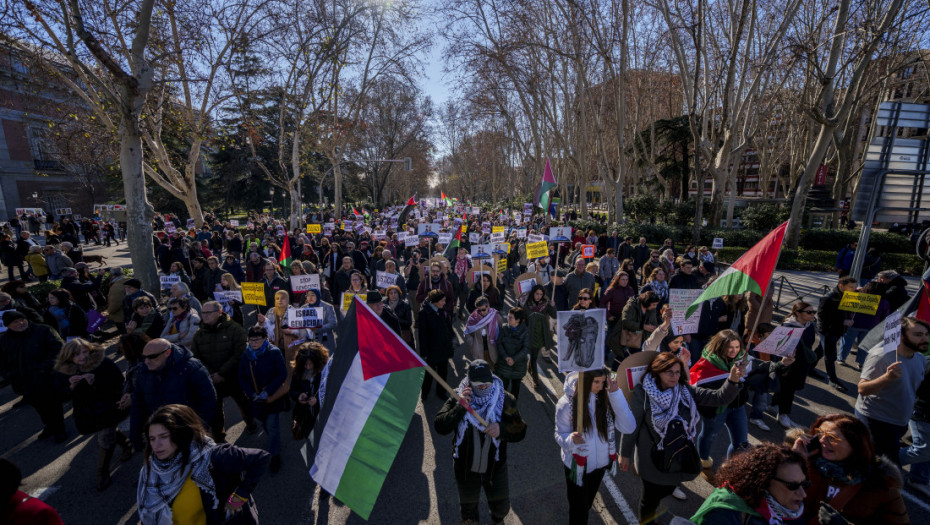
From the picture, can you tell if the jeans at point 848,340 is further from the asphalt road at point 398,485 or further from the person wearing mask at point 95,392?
the person wearing mask at point 95,392

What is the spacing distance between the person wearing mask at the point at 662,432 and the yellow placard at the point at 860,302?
484 centimetres

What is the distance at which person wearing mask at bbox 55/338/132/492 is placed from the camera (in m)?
3.92

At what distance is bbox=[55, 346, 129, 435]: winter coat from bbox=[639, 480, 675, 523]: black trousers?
500cm

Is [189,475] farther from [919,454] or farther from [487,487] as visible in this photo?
[919,454]

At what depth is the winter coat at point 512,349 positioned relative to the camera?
5023 mm

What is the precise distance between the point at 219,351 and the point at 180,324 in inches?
40.1

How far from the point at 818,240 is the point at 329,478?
22512 millimetres

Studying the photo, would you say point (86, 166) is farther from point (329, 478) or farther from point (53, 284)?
point (329, 478)

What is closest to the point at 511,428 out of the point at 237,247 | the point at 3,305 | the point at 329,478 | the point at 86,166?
the point at 329,478

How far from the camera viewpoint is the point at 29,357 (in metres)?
4.56

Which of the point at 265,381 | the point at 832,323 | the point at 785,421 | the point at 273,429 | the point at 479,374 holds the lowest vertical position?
the point at 785,421

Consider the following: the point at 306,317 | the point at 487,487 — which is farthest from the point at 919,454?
the point at 306,317

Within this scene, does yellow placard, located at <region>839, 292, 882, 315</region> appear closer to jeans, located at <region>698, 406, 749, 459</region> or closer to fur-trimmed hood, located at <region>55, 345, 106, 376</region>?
jeans, located at <region>698, 406, 749, 459</region>

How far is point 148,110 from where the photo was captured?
43.1 ft
